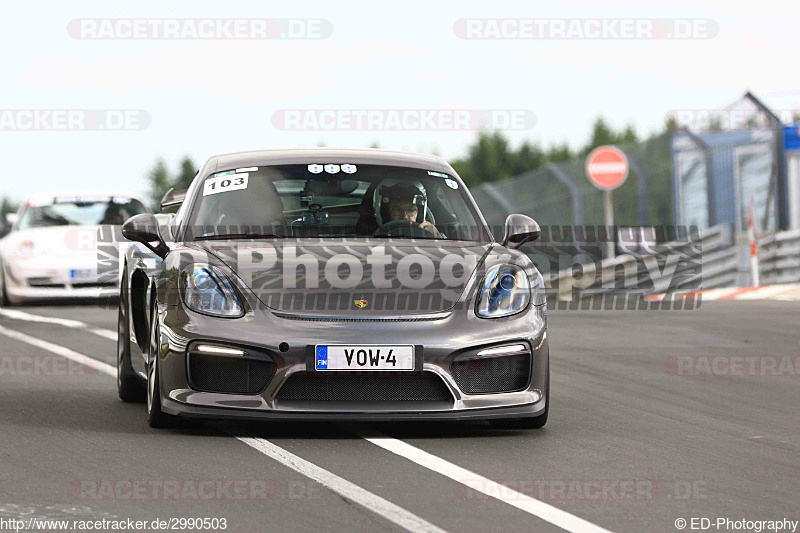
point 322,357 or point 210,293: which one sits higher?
Result: point 210,293

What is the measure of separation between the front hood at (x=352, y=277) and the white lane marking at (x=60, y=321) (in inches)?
235

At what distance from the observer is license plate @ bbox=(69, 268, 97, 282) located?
1880 centimetres

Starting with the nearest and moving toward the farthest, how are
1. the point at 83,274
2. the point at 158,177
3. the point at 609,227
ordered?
1. the point at 83,274
2. the point at 609,227
3. the point at 158,177

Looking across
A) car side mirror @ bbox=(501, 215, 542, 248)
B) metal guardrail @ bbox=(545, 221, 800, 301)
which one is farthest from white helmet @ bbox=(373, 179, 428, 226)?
metal guardrail @ bbox=(545, 221, 800, 301)

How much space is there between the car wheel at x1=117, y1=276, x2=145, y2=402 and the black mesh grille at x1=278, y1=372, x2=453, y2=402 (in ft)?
6.20

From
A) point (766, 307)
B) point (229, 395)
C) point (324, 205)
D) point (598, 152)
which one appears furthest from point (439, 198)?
point (598, 152)

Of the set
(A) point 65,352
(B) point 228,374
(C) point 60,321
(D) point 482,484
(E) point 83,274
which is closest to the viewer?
(D) point 482,484

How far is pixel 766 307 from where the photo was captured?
56.2 ft

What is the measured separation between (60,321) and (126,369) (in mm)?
6846

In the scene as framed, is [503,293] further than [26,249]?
No

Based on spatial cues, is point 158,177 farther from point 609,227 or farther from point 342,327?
point 342,327

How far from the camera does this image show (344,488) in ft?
Result: 19.1

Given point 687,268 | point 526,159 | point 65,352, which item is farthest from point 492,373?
point 526,159

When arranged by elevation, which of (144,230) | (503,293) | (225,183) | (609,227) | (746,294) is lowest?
(746,294)
